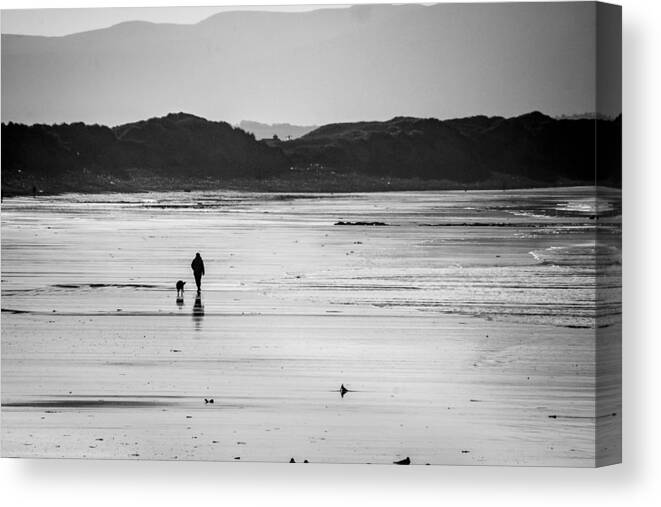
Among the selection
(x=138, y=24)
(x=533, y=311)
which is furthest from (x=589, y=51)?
(x=138, y=24)

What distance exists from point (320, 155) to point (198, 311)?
128 cm

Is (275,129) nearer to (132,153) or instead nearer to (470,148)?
(132,153)

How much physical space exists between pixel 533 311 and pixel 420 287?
73 cm

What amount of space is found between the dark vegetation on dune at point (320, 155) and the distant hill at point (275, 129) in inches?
1.8

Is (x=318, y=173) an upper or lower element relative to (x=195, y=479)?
upper

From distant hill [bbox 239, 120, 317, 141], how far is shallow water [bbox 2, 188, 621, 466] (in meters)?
0.40

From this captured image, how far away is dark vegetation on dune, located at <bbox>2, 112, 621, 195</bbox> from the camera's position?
926 centimetres

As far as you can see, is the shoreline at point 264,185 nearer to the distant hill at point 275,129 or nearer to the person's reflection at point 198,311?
the distant hill at point 275,129

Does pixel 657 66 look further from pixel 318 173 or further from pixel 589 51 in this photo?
pixel 318 173

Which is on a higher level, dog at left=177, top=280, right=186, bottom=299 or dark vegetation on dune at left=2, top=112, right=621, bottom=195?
dark vegetation on dune at left=2, top=112, right=621, bottom=195

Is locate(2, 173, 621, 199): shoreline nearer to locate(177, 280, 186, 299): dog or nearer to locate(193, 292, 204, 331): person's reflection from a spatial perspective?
Result: locate(177, 280, 186, 299): dog

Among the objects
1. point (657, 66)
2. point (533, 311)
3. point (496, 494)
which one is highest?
point (657, 66)

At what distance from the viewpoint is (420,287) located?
31.0 feet

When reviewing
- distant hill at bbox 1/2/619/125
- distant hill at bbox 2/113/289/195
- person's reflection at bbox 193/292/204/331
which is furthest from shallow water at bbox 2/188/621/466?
distant hill at bbox 1/2/619/125
